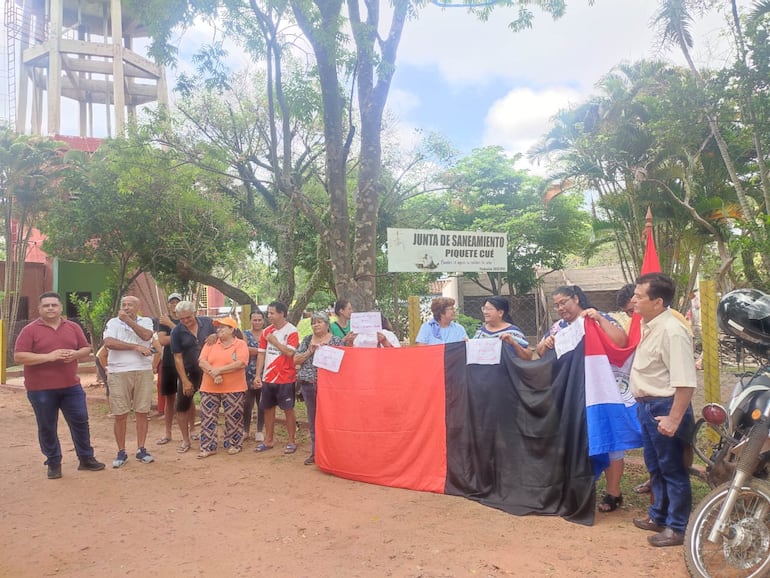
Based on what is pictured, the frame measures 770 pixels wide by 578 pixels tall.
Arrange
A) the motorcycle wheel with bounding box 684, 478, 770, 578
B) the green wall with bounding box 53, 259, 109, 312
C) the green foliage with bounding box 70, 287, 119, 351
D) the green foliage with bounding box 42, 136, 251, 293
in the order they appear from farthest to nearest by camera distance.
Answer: the green wall with bounding box 53, 259, 109, 312, the green foliage with bounding box 70, 287, 119, 351, the green foliage with bounding box 42, 136, 251, 293, the motorcycle wheel with bounding box 684, 478, 770, 578

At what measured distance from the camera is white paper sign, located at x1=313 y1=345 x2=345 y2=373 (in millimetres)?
5793

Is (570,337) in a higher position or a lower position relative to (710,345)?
higher

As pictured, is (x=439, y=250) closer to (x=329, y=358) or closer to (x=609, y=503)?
(x=329, y=358)

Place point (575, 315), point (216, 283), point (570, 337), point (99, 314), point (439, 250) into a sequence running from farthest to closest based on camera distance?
point (99, 314) → point (216, 283) → point (439, 250) → point (575, 315) → point (570, 337)

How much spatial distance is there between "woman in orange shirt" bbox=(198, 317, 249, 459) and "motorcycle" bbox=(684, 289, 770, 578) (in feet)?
15.4

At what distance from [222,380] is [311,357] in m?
1.09

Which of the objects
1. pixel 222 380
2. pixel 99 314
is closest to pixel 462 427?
pixel 222 380

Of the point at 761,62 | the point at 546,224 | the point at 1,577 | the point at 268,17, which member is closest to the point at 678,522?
the point at 1,577

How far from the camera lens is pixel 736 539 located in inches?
128

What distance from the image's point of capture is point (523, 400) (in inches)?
186

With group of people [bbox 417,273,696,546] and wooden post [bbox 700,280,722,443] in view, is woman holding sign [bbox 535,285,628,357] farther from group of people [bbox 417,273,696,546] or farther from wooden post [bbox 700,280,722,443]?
wooden post [bbox 700,280,722,443]

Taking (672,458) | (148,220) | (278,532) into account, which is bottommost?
(278,532)

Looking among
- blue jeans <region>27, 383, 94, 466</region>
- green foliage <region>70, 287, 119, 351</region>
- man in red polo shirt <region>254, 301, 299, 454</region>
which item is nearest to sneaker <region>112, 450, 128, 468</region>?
blue jeans <region>27, 383, 94, 466</region>

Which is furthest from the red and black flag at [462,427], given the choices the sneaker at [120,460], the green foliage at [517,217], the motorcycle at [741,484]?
the green foliage at [517,217]
